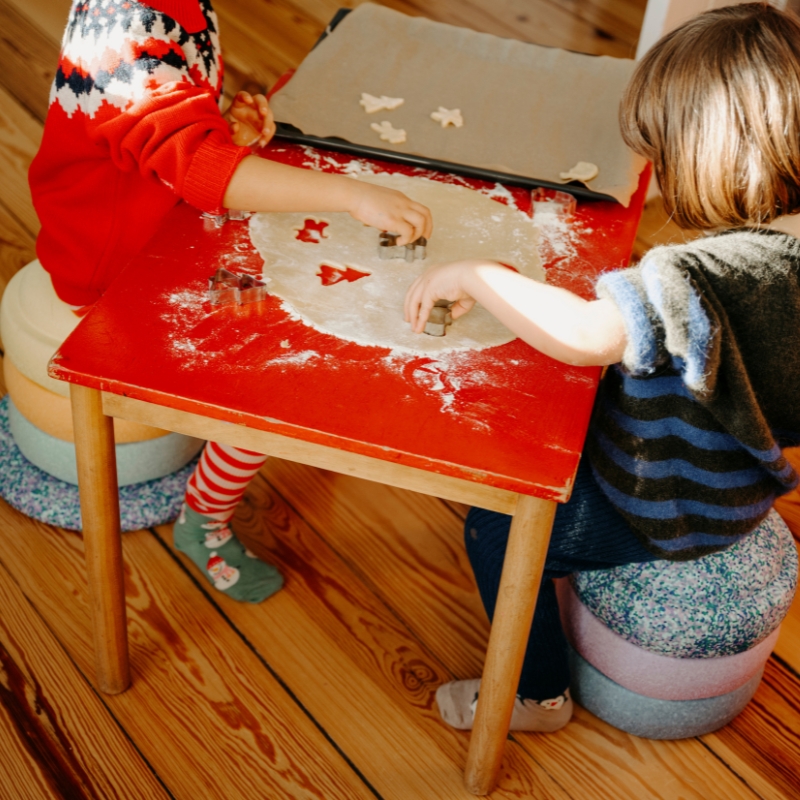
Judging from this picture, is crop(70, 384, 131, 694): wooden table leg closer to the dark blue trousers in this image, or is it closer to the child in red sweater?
the child in red sweater

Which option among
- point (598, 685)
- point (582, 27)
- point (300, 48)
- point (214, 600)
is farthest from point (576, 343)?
point (582, 27)

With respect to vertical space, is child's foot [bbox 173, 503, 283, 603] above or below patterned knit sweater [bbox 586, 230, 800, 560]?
below

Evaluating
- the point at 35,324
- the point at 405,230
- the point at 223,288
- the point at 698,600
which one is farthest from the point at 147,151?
the point at 698,600

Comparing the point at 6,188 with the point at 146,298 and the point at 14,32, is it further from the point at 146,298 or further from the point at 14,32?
the point at 146,298

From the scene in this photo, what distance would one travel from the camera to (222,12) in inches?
109

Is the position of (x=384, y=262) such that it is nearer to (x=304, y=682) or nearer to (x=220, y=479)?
(x=220, y=479)

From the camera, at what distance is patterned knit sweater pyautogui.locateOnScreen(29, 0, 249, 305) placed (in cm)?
101

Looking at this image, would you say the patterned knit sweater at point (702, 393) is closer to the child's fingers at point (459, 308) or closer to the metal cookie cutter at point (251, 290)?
the child's fingers at point (459, 308)

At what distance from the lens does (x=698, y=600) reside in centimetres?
110

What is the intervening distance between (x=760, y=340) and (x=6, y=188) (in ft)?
5.79

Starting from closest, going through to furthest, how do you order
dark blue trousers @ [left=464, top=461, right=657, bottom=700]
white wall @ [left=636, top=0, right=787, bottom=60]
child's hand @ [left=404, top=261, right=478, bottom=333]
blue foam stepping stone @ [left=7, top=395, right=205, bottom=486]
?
child's hand @ [left=404, top=261, right=478, bottom=333], dark blue trousers @ [left=464, top=461, right=657, bottom=700], blue foam stepping stone @ [left=7, top=395, right=205, bottom=486], white wall @ [left=636, top=0, right=787, bottom=60]

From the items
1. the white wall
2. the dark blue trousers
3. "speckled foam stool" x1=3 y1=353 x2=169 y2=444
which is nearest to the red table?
the dark blue trousers

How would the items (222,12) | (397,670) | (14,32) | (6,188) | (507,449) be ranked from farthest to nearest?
(222,12), (14,32), (6,188), (397,670), (507,449)

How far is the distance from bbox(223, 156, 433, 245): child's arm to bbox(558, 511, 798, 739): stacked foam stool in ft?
1.60
